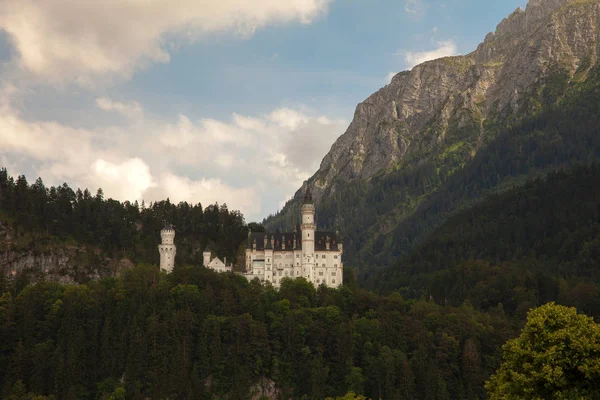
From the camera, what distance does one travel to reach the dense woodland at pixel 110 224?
17025 cm

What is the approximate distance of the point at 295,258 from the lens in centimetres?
14662

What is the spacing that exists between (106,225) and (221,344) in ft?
203

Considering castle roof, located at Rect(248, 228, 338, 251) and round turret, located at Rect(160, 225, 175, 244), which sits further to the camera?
round turret, located at Rect(160, 225, 175, 244)

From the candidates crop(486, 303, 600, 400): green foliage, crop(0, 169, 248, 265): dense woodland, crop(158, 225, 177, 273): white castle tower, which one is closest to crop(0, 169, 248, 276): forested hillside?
crop(0, 169, 248, 265): dense woodland

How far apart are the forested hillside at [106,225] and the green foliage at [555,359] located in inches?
4530

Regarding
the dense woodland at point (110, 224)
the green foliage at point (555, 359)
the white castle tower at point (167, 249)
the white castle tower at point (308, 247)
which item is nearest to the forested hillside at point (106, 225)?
the dense woodland at point (110, 224)

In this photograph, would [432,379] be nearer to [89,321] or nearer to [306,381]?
[306,381]

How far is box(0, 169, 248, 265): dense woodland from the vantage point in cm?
17025

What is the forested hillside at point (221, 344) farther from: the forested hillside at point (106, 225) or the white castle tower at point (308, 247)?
the forested hillside at point (106, 225)

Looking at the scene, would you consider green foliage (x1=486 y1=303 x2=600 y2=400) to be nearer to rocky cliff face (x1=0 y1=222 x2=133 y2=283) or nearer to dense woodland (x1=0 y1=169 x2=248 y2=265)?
dense woodland (x1=0 y1=169 x2=248 y2=265)

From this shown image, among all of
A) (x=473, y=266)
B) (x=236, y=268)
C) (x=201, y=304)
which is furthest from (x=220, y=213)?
(x=473, y=266)

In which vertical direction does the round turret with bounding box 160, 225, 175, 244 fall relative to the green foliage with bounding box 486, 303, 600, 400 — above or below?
above

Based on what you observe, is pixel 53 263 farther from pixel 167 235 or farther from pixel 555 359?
pixel 555 359

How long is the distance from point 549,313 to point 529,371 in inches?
201
